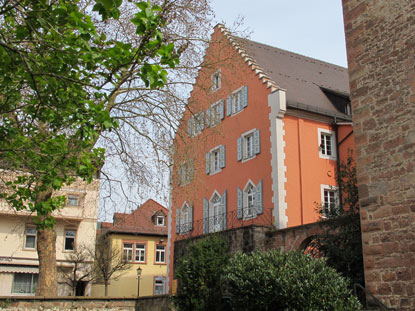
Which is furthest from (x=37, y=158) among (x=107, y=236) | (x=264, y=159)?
(x=107, y=236)

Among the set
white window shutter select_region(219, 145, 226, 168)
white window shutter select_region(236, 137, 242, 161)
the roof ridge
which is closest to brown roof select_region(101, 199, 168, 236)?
white window shutter select_region(219, 145, 226, 168)

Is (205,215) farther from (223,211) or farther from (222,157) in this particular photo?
(222,157)

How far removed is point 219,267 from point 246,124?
27.3 ft

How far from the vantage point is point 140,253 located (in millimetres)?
37688

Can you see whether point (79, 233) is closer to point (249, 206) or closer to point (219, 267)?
point (249, 206)

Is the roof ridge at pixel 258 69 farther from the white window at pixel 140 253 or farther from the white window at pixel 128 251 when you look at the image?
the white window at pixel 140 253

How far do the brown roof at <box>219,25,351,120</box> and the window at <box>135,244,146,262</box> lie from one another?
18714 mm

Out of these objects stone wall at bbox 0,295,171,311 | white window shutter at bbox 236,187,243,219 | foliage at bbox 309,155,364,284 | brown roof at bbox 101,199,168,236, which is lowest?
stone wall at bbox 0,295,171,311

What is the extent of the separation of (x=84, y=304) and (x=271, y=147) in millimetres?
8769

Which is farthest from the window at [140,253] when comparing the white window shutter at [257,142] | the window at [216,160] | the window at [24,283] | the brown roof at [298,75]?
the white window shutter at [257,142]

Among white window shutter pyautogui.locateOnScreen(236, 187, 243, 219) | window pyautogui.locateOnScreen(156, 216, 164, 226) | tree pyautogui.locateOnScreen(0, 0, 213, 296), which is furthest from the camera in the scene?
window pyautogui.locateOnScreen(156, 216, 164, 226)

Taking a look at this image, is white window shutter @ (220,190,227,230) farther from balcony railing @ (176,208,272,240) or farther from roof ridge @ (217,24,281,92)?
roof ridge @ (217,24,281,92)

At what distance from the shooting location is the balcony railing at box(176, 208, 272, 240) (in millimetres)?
19402

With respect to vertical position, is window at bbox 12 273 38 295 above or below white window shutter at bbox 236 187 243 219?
below
